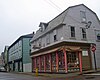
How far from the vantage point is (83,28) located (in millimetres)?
27969

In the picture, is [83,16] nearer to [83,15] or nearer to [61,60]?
[83,15]

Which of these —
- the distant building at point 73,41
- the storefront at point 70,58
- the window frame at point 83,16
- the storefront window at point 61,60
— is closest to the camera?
the storefront at point 70,58

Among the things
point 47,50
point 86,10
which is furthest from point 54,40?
point 86,10

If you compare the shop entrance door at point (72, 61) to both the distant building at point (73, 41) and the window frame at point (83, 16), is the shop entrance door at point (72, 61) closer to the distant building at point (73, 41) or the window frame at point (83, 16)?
the distant building at point (73, 41)

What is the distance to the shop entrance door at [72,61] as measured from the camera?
2517cm

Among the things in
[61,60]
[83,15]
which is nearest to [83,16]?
[83,15]

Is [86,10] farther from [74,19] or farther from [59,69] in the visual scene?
[59,69]

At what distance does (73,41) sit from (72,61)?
2.74m

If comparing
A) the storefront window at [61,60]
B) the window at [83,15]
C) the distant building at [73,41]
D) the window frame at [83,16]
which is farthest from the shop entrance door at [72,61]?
the window at [83,15]

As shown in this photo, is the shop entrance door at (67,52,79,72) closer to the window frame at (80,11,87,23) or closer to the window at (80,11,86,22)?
the window frame at (80,11,87,23)

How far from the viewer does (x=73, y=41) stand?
26.0m

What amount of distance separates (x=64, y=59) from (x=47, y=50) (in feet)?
18.6

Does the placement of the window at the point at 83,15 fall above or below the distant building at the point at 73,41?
above

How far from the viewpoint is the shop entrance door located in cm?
2517
